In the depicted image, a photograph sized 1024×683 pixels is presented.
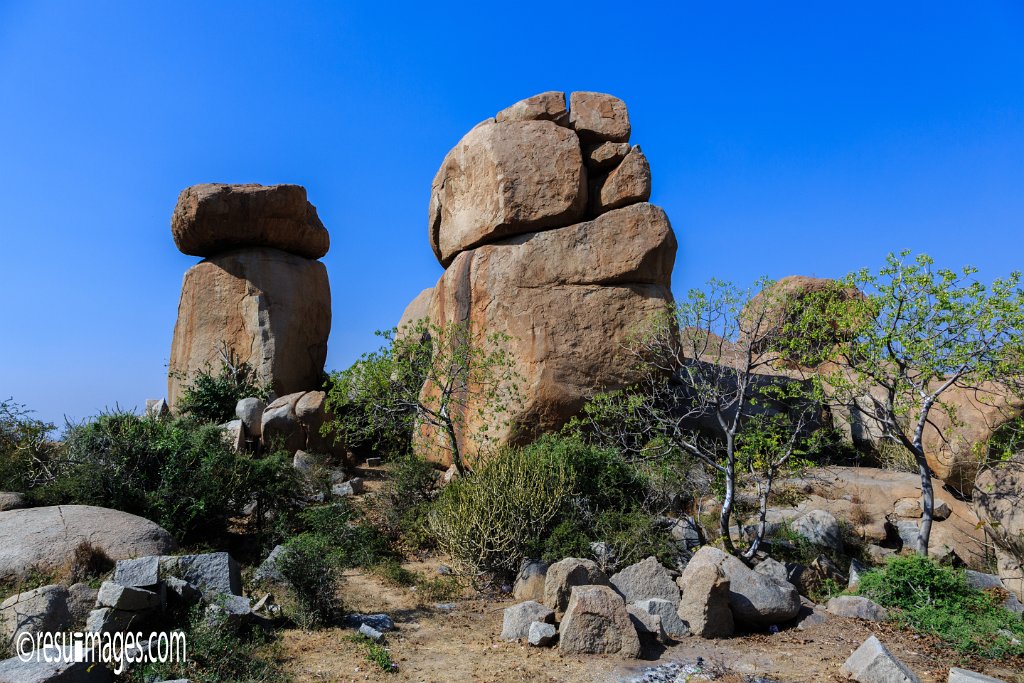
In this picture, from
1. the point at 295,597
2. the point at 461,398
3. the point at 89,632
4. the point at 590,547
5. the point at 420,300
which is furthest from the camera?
the point at 420,300

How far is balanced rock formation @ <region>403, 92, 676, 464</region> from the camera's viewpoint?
38.1 feet

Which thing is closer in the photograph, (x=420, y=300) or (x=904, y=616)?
(x=904, y=616)

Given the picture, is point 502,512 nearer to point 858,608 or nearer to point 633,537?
point 633,537

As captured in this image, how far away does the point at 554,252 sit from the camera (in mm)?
12195

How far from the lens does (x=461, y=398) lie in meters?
12.0

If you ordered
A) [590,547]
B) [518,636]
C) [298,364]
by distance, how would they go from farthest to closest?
[298,364]
[590,547]
[518,636]

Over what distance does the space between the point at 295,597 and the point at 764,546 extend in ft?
17.6

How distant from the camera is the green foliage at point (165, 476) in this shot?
9.02 meters

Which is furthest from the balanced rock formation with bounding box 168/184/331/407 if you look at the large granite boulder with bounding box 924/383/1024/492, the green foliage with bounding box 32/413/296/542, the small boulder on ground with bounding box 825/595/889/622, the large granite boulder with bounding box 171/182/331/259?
Result: the large granite boulder with bounding box 924/383/1024/492

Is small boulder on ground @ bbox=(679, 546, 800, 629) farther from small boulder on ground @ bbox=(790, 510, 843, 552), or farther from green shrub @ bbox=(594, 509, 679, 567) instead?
small boulder on ground @ bbox=(790, 510, 843, 552)

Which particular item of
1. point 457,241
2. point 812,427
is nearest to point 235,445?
point 457,241

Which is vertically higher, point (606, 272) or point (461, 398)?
point (606, 272)

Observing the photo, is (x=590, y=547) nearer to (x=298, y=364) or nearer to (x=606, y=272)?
(x=606, y=272)

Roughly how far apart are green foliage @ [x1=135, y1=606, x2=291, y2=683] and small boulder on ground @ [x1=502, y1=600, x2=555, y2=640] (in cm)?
200
